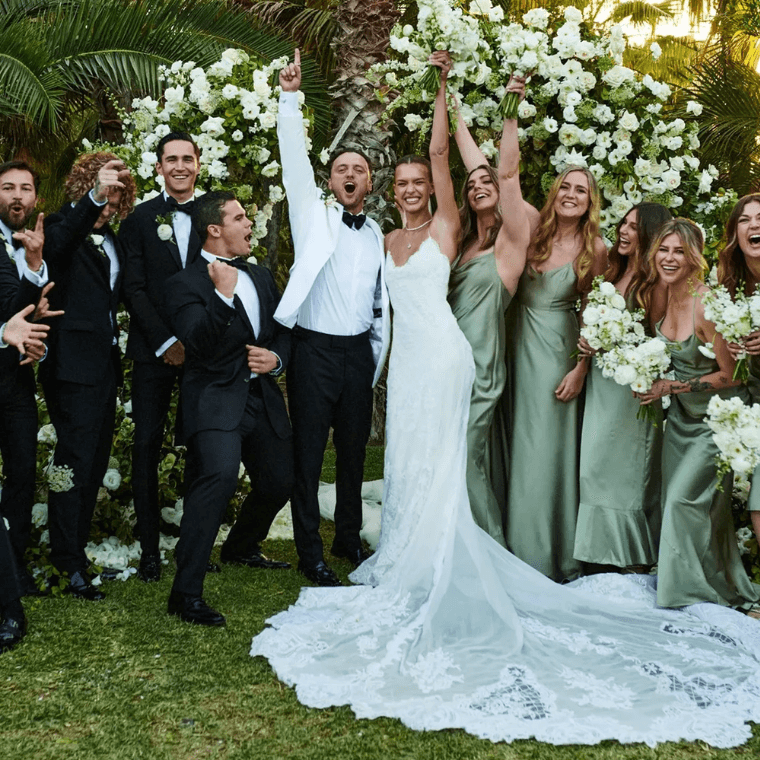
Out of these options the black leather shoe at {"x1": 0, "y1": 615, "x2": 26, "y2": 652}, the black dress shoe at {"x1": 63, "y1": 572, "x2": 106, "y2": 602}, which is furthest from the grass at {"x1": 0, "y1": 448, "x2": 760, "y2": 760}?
the black dress shoe at {"x1": 63, "y1": 572, "x2": 106, "y2": 602}

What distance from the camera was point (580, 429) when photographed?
5.86m

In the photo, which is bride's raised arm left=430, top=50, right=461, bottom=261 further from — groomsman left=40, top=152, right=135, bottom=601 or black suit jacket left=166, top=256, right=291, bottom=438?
groomsman left=40, top=152, right=135, bottom=601

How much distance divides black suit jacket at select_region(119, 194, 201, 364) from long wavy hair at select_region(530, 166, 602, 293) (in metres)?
2.08

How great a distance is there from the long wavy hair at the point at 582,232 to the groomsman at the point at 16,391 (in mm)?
2896

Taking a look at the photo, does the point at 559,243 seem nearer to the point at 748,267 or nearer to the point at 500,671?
the point at 748,267

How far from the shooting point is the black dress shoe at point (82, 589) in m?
5.23

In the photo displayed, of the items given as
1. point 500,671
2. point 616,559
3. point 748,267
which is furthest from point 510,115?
point 500,671

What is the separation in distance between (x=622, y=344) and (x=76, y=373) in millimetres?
3026

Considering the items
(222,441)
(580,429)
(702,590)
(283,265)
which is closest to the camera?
(222,441)

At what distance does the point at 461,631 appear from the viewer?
15.0 ft

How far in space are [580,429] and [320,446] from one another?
1621mm

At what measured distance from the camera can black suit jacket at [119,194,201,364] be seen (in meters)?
5.50

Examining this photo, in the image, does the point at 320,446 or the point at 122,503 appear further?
the point at 122,503

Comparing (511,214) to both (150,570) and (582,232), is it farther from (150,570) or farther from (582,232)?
(150,570)
